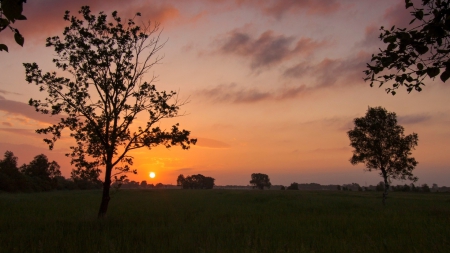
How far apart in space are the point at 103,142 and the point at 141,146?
7.42 ft

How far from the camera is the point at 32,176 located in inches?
3278

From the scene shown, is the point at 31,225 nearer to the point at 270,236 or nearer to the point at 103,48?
the point at 103,48

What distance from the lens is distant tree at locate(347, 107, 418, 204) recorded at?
3441 centimetres

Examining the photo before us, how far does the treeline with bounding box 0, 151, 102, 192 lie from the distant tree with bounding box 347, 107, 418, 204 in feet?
150

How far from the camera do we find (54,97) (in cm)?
1655

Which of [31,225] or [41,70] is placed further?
[41,70]

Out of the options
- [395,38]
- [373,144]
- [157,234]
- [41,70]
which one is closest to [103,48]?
[41,70]

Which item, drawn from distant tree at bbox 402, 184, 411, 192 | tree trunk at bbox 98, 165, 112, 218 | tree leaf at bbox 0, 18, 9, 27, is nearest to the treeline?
tree trunk at bbox 98, 165, 112, 218

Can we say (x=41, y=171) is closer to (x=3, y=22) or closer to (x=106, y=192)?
(x=106, y=192)

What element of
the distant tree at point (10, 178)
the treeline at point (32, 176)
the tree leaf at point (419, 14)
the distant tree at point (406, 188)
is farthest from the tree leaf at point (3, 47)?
the distant tree at point (406, 188)

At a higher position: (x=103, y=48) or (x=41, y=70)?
(x=103, y=48)

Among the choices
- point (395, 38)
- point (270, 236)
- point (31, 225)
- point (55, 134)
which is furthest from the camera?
point (55, 134)

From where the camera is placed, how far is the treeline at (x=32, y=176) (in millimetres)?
66250

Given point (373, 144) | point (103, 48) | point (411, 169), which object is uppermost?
point (103, 48)
